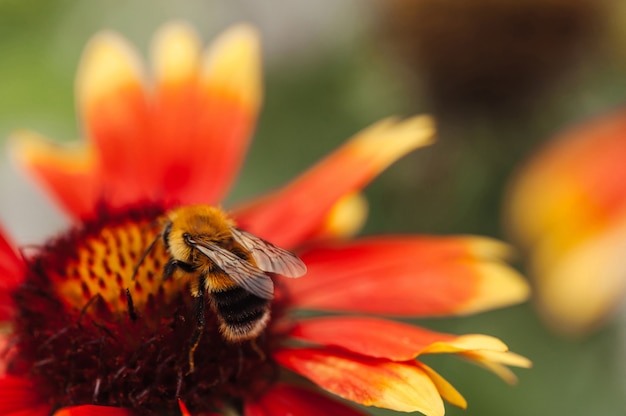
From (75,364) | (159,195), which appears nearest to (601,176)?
(159,195)

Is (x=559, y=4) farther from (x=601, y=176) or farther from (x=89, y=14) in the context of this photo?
(x=89, y=14)

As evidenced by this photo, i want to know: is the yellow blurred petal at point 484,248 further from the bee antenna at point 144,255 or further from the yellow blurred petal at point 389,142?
the bee antenna at point 144,255

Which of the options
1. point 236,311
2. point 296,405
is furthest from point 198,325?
point 296,405

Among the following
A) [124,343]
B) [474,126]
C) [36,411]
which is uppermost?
[474,126]

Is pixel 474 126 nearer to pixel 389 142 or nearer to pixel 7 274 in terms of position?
pixel 389 142

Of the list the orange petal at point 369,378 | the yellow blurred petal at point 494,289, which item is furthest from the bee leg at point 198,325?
the yellow blurred petal at point 494,289

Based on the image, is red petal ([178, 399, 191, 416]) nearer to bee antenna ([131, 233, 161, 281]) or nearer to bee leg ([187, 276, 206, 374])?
bee leg ([187, 276, 206, 374])
